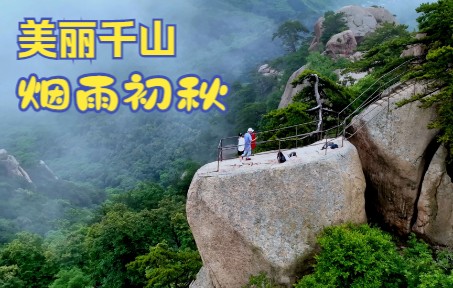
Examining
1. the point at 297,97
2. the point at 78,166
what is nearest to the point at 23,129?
the point at 78,166

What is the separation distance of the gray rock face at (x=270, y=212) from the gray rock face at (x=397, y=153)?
4.17 ft

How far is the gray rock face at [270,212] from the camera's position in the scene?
1093 centimetres

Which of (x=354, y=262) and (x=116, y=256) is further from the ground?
(x=354, y=262)

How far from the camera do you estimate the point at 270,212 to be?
11.1m

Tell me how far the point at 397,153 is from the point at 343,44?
34.1 metres

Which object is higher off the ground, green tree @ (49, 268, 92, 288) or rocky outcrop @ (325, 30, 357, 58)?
rocky outcrop @ (325, 30, 357, 58)

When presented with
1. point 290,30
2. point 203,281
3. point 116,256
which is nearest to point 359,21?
point 290,30

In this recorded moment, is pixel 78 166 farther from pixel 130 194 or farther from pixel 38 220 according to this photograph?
pixel 130 194

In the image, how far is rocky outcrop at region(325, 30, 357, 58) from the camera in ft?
143

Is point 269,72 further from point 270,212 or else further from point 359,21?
point 270,212

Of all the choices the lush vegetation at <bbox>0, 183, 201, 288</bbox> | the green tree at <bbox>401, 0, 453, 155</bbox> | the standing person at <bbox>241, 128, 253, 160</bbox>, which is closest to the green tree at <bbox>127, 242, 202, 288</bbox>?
the lush vegetation at <bbox>0, 183, 201, 288</bbox>

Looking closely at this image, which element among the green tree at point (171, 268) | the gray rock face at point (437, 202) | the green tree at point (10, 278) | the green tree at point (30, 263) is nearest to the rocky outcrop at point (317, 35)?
the green tree at point (30, 263)

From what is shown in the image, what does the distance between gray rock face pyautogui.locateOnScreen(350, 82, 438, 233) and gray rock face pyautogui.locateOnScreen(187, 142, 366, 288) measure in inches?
50.0

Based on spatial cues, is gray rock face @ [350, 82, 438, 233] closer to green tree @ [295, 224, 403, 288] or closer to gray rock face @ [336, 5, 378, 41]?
green tree @ [295, 224, 403, 288]
